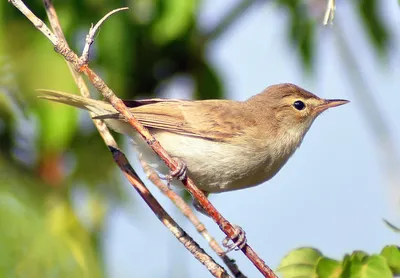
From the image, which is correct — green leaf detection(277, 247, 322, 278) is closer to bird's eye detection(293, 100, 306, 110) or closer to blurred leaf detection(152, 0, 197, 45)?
blurred leaf detection(152, 0, 197, 45)

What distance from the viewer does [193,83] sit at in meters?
4.41

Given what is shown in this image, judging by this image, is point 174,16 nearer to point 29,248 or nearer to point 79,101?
point 79,101

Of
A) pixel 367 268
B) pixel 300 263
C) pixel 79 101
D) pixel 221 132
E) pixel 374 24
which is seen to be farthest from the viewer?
pixel 374 24

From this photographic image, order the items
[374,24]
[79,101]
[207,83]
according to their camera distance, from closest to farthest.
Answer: [79,101] < [374,24] < [207,83]

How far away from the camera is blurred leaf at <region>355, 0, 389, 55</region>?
142 inches

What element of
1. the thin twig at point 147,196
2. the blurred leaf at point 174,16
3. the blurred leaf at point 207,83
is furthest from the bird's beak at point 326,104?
the thin twig at point 147,196

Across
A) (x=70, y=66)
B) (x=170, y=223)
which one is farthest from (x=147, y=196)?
(x=70, y=66)

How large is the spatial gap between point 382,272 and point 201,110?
72.8 inches

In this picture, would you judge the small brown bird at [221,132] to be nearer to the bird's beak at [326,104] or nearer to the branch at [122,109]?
the bird's beak at [326,104]

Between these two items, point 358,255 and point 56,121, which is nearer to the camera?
point 358,255

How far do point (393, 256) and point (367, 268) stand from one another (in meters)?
0.10

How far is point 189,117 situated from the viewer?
357 cm

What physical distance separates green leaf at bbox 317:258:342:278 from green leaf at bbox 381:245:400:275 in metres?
0.13

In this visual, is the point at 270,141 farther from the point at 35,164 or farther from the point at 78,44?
the point at 35,164
